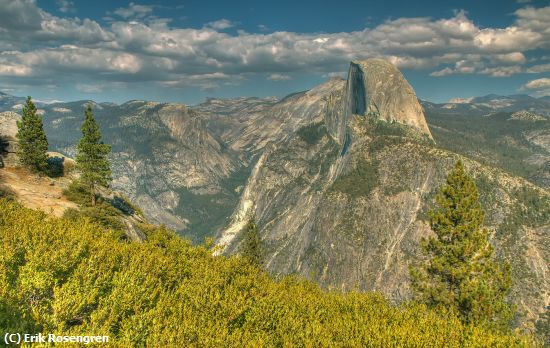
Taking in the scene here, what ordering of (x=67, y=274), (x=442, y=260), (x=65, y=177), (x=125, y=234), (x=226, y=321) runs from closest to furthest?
(x=226, y=321), (x=67, y=274), (x=442, y=260), (x=125, y=234), (x=65, y=177)

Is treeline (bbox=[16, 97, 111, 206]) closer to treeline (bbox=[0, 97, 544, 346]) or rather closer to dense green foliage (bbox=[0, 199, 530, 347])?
treeline (bbox=[0, 97, 544, 346])

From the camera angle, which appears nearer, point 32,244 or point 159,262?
point 32,244

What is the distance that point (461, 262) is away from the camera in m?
42.2

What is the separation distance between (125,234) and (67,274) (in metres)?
27.1

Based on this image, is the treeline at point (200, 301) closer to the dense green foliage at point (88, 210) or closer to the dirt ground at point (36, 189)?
the dense green foliage at point (88, 210)

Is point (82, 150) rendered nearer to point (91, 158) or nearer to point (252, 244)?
point (91, 158)

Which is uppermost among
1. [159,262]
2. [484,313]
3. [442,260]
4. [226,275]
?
[159,262]

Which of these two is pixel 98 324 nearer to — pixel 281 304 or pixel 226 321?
pixel 226 321

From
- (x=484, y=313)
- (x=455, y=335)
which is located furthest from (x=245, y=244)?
(x=455, y=335)

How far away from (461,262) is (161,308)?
35.9 m

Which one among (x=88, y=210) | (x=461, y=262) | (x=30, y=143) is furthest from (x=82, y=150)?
(x=461, y=262)

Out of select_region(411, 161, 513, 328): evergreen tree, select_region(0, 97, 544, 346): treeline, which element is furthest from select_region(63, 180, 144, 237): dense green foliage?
select_region(411, 161, 513, 328): evergreen tree

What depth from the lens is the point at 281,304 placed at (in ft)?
82.8

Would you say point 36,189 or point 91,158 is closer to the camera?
point 36,189
